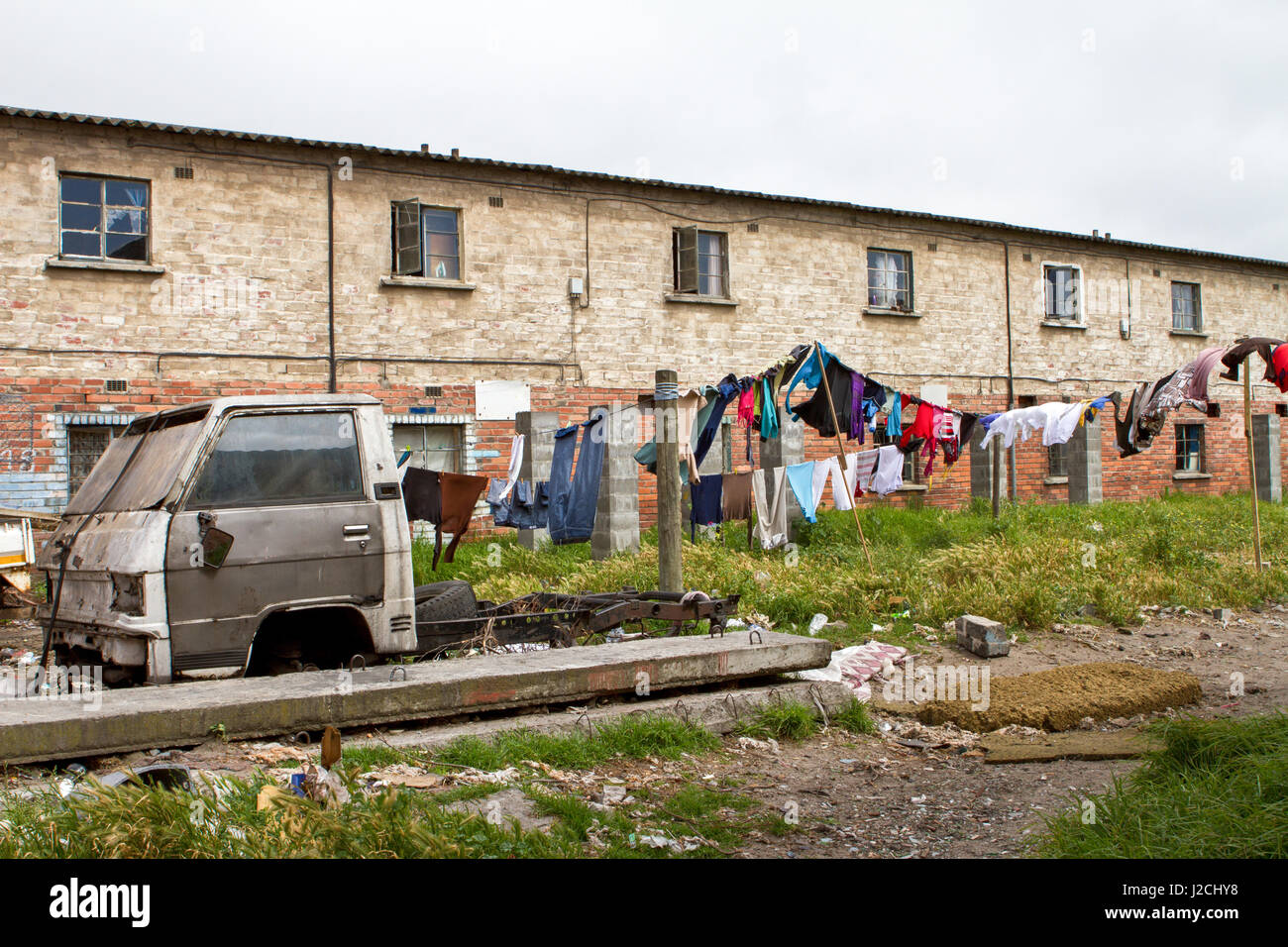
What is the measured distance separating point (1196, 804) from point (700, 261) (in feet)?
48.8

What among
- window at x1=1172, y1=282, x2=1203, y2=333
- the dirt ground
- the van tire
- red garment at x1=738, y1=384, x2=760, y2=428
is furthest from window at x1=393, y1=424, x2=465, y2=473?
window at x1=1172, y1=282, x2=1203, y2=333

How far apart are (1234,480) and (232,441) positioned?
79.2 ft

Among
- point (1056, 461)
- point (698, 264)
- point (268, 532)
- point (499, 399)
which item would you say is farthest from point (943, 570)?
point (1056, 461)

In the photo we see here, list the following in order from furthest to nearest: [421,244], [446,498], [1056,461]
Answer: [1056,461]
[421,244]
[446,498]

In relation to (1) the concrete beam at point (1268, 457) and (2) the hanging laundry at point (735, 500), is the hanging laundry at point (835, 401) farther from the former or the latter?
(1) the concrete beam at point (1268, 457)

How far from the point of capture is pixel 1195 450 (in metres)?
23.4

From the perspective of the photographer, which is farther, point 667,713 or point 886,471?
point 886,471

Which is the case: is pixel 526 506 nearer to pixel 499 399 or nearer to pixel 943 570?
pixel 943 570

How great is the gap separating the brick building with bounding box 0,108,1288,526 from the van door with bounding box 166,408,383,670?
9219 millimetres

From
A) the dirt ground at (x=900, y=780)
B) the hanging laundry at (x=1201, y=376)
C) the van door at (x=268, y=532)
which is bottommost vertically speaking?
the dirt ground at (x=900, y=780)

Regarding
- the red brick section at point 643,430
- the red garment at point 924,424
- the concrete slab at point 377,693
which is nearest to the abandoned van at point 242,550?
the concrete slab at point 377,693

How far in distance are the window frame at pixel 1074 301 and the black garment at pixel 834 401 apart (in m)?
11.5

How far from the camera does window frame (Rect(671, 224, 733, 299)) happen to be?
57.4 ft

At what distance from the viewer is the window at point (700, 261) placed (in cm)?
1752
